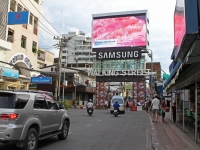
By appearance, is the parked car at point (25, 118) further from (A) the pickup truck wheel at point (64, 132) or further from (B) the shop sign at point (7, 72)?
(B) the shop sign at point (7, 72)

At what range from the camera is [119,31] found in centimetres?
5012

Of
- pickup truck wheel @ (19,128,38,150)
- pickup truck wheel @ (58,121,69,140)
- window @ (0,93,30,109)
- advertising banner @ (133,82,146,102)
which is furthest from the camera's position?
advertising banner @ (133,82,146,102)

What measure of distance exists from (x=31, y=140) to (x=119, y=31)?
4405 cm

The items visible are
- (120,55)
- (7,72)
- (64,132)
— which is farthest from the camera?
(120,55)

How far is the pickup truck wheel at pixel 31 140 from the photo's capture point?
7340 millimetres

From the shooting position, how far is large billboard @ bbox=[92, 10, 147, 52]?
4853cm

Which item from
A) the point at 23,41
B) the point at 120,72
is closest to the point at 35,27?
the point at 23,41

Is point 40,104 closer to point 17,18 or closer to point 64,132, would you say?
point 64,132

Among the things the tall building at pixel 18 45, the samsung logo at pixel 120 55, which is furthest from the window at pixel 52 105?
the samsung logo at pixel 120 55

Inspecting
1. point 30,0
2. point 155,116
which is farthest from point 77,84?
point 155,116

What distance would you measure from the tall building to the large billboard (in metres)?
19.2

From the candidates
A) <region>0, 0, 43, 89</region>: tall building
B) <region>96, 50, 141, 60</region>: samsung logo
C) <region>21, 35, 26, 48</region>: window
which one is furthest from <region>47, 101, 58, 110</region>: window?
<region>96, 50, 141, 60</region>: samsung logo

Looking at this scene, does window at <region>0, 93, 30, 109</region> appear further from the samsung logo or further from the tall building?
the samsung logo

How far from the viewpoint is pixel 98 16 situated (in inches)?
2076
